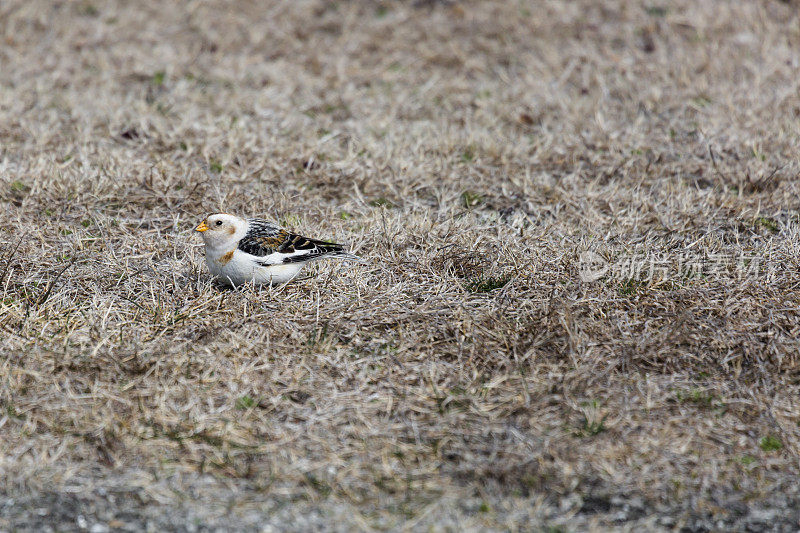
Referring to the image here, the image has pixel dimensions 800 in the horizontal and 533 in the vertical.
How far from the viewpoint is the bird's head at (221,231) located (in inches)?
206

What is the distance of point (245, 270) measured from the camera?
17.1 feet

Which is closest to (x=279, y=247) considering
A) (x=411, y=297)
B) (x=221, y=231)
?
(x=221, y=231)

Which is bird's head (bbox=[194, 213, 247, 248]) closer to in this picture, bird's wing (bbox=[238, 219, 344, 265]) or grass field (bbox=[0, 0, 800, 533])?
bird's wing (bbox=[238, 219, 344, 265])

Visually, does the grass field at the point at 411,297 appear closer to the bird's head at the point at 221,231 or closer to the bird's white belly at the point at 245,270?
the bird's white belly at the point at 245,270

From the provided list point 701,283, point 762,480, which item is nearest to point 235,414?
point 762,480

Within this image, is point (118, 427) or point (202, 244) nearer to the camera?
point (118, 427)

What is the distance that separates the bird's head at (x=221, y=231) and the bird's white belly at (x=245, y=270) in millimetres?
82

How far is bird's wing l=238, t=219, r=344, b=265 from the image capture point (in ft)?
17.1

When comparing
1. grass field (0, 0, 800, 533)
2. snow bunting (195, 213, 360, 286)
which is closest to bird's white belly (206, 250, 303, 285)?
snow bunting (195, 213, 360, 286)

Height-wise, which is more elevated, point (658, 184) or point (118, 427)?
point (118, 427)

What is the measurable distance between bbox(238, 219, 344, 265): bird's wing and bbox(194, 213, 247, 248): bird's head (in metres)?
0.05

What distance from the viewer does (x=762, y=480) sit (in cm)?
397

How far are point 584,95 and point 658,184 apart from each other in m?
2.26

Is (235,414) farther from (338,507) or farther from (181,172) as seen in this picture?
(181,172)
